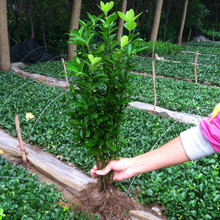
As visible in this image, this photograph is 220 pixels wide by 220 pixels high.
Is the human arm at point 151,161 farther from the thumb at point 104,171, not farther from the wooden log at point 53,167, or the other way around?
the wooden log at point 53,167

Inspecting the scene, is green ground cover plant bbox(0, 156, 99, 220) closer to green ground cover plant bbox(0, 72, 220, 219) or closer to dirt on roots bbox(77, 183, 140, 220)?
dirt on roots bbox(77, 183, 140, 220)

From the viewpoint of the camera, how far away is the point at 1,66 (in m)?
7.95

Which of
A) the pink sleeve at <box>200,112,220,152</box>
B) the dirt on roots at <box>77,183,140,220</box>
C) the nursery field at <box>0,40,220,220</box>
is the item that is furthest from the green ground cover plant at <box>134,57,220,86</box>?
the pink sleeve at <box>200,112,220,152</box>

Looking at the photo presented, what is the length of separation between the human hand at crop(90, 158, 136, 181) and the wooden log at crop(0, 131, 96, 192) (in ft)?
3.06

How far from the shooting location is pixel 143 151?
3428 millimetres

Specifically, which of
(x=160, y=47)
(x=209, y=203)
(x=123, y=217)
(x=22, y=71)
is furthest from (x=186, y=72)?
(x=123, y=217)

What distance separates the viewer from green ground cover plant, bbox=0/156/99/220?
2.08 meters

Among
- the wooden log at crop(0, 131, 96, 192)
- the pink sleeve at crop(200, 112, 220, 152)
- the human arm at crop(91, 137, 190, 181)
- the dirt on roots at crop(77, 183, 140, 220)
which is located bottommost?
the wooden log at crop(0, 131, 96, 192)

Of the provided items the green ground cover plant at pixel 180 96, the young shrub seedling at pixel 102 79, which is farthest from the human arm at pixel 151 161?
the green ground cover plant at pixel 180 96

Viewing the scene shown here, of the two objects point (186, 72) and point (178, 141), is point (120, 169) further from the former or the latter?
point (186, 72)

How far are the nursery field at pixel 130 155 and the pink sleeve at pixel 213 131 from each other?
2.20 ft

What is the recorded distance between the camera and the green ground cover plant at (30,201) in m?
2.08

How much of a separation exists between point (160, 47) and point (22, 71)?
26.3 ft

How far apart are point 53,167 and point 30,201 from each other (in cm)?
79
